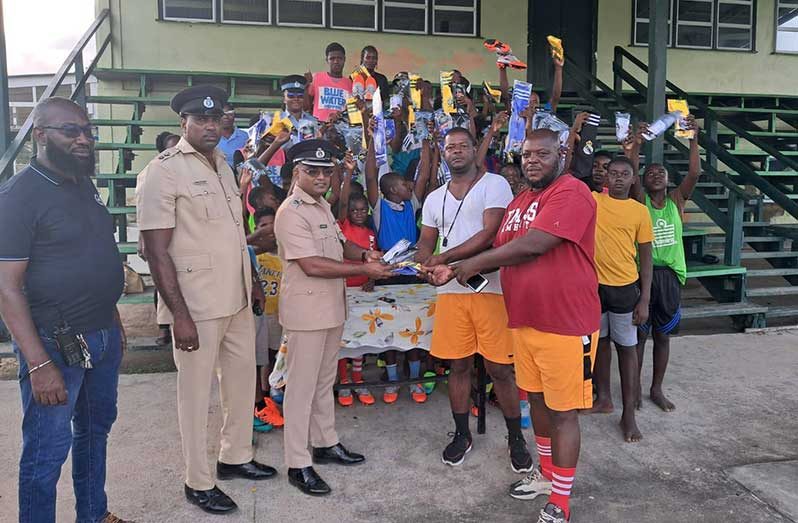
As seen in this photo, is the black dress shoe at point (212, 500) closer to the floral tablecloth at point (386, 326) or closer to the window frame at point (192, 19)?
the floral tablecloth at point (386, 326)

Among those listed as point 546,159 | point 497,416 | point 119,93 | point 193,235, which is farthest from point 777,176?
point 119,93

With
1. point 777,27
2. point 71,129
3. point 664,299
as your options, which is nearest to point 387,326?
point 664,299

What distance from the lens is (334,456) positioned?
3.58 metres

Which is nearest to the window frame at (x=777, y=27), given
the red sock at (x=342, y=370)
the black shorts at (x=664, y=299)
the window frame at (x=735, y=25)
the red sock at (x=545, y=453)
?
the window frame at (x=735, y=25)

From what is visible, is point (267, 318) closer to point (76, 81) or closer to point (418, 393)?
point (418, 393)

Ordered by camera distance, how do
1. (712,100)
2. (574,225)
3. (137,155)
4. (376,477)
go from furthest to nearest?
(712,100), (137,155), (376,477), (574,225)

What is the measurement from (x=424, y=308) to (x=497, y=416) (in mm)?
921

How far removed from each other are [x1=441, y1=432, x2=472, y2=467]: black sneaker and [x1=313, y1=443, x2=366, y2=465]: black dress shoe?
50 cm

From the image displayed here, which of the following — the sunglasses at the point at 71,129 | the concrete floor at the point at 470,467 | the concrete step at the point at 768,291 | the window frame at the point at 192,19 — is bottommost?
the concrete floor at the point at 470,467

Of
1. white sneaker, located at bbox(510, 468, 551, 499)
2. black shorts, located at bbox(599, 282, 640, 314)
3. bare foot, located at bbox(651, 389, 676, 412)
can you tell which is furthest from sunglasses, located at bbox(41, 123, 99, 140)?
bare foot, located at bbox(651, 389, 676, 412)

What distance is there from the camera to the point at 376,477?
3.44m

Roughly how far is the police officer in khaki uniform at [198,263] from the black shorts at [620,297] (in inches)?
92.7

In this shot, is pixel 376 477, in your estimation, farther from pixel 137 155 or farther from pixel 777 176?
pixel 777 176

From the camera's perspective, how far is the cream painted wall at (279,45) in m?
8.98
